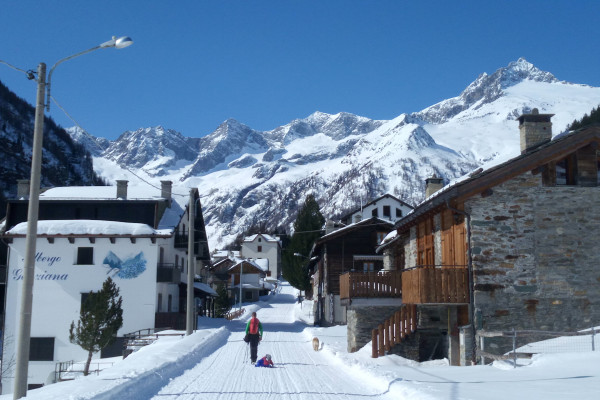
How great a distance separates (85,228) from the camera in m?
39.3

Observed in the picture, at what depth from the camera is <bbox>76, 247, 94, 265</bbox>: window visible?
3922 cm

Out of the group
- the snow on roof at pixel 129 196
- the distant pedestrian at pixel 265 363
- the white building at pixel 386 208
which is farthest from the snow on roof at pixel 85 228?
the white building at pixel 386 208

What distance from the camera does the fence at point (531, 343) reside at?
1606 cm

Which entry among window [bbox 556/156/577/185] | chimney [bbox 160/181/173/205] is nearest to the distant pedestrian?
window [bbox 556/156/577/185]

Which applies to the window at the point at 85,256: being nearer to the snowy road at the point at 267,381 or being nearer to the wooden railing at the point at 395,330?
the snowy road at the point at 267,381

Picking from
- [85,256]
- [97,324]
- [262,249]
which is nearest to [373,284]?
[97,324]

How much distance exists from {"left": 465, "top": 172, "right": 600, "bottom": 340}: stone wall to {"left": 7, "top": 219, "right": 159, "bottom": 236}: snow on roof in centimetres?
2459

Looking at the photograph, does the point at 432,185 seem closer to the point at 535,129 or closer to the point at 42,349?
the point at 535,129

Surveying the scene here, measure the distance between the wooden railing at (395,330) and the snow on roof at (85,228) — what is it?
20259mm

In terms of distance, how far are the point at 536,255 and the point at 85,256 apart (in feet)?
94.1

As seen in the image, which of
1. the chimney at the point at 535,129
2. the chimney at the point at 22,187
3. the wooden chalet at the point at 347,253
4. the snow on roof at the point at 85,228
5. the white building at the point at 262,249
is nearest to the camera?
the chimney at the point at 535,129

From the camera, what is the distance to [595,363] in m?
14.0

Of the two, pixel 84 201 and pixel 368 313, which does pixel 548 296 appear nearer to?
pixel 368 313

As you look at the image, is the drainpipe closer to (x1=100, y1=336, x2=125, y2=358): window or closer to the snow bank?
the snow bank
